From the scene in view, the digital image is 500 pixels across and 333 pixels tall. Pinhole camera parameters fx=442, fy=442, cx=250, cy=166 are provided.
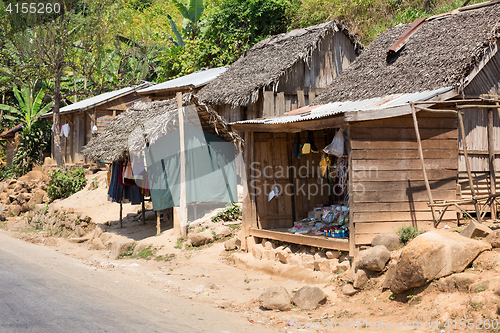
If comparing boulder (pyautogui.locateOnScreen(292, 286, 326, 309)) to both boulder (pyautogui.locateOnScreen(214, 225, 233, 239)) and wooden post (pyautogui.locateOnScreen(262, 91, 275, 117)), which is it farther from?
wooden post (pyautogui.locateOnScreen(262, 91, 275, 117))

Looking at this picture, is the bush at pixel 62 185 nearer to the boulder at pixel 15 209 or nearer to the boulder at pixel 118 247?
the boulder at pixel 15 209

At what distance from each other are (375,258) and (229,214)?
5.97 metres

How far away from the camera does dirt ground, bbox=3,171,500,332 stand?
17.9 ft

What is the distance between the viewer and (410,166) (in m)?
7.88

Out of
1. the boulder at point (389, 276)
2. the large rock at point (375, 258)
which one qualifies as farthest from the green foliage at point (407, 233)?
the boulder at point (389, 276)

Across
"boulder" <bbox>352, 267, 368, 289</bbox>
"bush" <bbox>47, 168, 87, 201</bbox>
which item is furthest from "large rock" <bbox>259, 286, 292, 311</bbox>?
"bush" <bbox>47, 168, 87, 201</bbox>

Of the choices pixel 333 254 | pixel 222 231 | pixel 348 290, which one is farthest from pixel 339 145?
pixel 222 231

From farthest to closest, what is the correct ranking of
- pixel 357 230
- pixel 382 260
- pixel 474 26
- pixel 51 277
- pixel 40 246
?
pixel 40 246 → pixel 474 26 → pixel 51 277 → pixel 357 230 → pixel 382 260

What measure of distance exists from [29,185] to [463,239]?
68.4 feet

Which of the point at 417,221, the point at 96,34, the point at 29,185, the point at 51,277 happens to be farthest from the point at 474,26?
the point at 29,185

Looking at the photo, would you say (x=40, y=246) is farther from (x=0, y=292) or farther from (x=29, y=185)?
(x=29, y=185)

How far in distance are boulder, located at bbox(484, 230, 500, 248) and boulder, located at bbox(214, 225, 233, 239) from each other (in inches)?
251

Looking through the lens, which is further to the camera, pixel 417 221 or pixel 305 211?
pixel 305 211

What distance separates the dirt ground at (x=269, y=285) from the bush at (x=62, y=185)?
641cm
